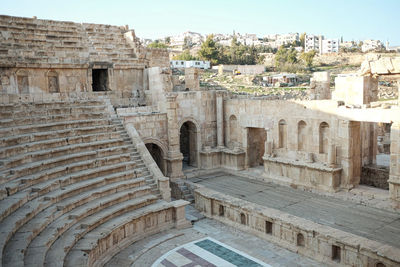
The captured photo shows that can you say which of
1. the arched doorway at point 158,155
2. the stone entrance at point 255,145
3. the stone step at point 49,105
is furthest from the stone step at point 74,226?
the stone entrance at point 255,145

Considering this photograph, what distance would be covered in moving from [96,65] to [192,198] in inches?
320

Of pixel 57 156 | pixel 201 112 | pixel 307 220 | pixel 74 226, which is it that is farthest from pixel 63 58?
pixel 307 220

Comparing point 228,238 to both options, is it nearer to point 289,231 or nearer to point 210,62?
point 289,231

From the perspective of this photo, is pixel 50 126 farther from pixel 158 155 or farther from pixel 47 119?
pixel 158 155

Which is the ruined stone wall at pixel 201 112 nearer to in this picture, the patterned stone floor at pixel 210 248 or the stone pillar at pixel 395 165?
the patterned stone floor at pixel 210 248

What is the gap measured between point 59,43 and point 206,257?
13.0 meters

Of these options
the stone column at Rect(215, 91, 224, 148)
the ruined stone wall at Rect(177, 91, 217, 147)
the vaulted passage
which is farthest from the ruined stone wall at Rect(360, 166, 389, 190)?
the vaulted passage

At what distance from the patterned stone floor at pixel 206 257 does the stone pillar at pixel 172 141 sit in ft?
17.1

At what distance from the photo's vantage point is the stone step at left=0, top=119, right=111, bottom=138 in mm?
11788

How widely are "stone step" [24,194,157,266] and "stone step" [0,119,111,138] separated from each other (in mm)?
3677

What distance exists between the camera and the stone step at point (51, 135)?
11344 millimetres

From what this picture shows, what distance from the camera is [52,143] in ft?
40.2

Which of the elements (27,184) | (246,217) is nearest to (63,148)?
(27,184)

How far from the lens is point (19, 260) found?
6.66m
